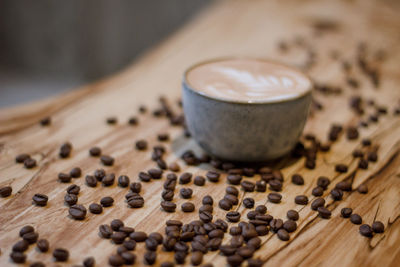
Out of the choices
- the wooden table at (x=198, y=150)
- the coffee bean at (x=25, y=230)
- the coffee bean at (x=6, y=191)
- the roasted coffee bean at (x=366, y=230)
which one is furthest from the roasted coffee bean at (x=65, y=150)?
the roasted coffee bean at (x=366, y=230)

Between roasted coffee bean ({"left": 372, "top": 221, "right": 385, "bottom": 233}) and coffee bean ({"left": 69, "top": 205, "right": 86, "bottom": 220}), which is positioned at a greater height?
coffee bean ({"left": 69, "top": 205, "right": 86, "bottom": 220})

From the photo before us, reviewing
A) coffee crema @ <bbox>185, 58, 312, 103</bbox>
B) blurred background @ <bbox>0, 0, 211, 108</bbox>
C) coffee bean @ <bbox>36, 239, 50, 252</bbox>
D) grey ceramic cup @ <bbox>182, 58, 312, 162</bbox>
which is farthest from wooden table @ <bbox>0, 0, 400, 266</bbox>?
blurred background @ <bbox>0, 0, 211, 108</bbox>

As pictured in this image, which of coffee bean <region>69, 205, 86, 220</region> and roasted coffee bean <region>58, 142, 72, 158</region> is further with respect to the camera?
roasted coffee bean <region>58, 142, 72, 158</region>

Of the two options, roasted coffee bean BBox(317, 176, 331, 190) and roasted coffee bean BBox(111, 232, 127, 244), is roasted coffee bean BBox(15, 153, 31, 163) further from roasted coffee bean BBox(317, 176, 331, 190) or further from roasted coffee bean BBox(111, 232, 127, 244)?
roasted coffee bean BBox(317, 176, 331, 190)

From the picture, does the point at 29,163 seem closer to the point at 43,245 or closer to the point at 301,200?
the point at 43,245

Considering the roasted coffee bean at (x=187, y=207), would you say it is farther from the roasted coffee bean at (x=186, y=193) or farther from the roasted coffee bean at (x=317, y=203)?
the roasted coffee bean at (x=317, y=203)

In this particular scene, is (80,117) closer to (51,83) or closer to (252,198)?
(252,198)

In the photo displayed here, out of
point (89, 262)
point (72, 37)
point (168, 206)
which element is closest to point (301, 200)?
point (168, 206)
